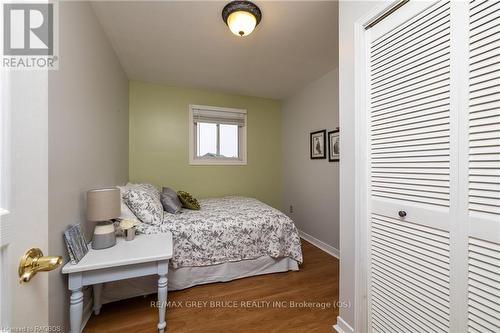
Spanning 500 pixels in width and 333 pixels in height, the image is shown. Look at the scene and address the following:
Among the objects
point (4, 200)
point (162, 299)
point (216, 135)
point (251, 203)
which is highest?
point (216, 135)

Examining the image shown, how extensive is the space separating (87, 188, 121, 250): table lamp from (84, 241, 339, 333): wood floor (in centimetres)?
63

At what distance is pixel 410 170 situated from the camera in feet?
3.75

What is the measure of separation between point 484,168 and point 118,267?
6.51ft

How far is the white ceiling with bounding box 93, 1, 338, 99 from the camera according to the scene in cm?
184

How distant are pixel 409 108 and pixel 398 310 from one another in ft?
3.57

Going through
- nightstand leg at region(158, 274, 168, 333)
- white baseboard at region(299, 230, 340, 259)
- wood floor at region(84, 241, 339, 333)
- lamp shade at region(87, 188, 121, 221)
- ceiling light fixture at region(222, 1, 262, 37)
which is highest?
ceiling light fixture at region(222, 1, 262, 37)

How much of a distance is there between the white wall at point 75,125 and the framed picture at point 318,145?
265 cm

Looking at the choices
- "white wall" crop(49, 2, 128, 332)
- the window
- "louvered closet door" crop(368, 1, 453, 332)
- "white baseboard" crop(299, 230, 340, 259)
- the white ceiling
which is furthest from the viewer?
the window

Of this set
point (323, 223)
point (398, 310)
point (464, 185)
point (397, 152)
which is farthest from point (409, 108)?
point (323, 223)

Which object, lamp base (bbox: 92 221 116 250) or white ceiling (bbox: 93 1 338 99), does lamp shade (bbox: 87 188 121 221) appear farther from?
white ceiling (bbox: 93 1 338 99)

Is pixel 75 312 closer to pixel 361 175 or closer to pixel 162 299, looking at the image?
pixel 162 299

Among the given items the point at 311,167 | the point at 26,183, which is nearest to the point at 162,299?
the point at 26,183

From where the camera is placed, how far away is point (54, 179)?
1225mm

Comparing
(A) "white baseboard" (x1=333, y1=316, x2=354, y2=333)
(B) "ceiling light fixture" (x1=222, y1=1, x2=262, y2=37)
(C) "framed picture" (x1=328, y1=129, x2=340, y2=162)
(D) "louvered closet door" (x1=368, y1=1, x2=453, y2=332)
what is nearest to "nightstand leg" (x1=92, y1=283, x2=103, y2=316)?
(A) "white baseboard" (x1=333, y1=316, x2=354, y2=333)
